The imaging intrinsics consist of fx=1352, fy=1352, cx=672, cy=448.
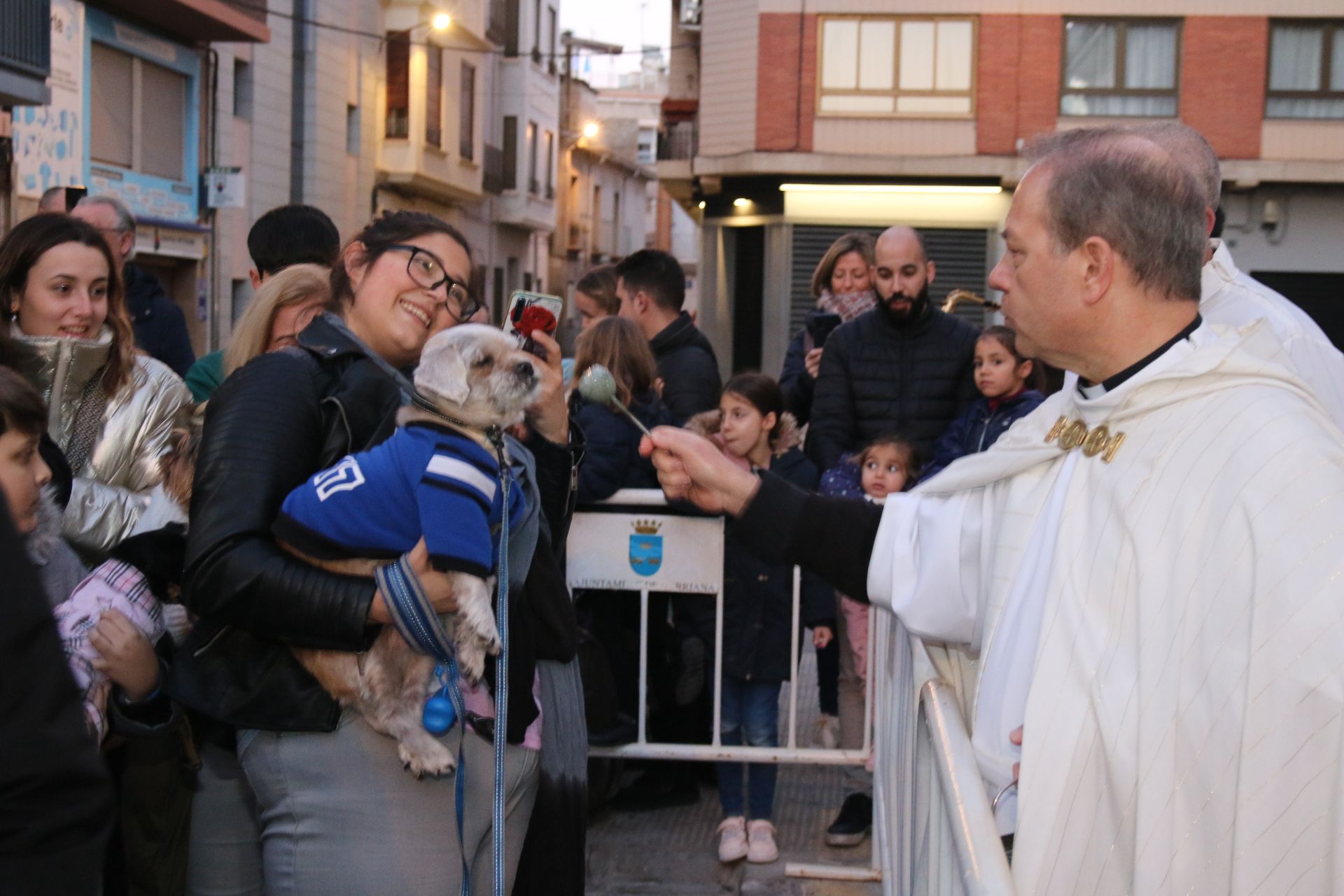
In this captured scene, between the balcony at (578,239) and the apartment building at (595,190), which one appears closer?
the apartment building at (595,190)

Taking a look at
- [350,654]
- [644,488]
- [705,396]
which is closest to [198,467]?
[350,654]

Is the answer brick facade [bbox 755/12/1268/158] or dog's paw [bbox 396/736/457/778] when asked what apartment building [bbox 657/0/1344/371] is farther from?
dog's paw [bbox 396/736/457/778]

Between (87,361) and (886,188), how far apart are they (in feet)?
70.7

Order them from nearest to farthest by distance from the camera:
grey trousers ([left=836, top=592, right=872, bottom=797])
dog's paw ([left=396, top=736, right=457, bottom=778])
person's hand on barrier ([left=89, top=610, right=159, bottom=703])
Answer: dog's paw ([left=396, top=736, right=457, bottom=778]) < person's hand on barrier ([left=89, top=610, right=159, bottom=703]) < grey trousers ([left=836, top=592, right=872, bottom=797])

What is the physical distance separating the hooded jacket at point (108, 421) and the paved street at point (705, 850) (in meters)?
2.34

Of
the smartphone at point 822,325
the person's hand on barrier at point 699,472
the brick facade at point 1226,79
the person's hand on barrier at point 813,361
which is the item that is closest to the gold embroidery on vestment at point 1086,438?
the person's hand on barrier at point 699,472

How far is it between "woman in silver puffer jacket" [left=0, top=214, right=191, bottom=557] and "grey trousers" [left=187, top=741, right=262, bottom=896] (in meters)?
0.88

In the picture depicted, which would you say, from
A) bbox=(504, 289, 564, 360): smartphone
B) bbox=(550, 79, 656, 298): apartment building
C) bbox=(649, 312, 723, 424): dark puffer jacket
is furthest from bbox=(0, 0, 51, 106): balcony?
bbox=(550, 79, 656, 298): apartment building

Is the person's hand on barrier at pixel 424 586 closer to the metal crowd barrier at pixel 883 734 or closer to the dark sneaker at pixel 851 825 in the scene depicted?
the metal crowd barrier at pixel 883 734

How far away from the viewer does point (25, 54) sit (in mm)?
A: 15078

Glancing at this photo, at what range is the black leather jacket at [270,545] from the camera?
252cm

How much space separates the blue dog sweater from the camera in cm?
253

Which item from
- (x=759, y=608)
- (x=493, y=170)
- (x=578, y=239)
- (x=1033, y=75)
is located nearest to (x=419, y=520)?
(x=759, y=608)

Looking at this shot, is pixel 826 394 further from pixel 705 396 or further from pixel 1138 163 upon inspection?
pixel 1138 163
